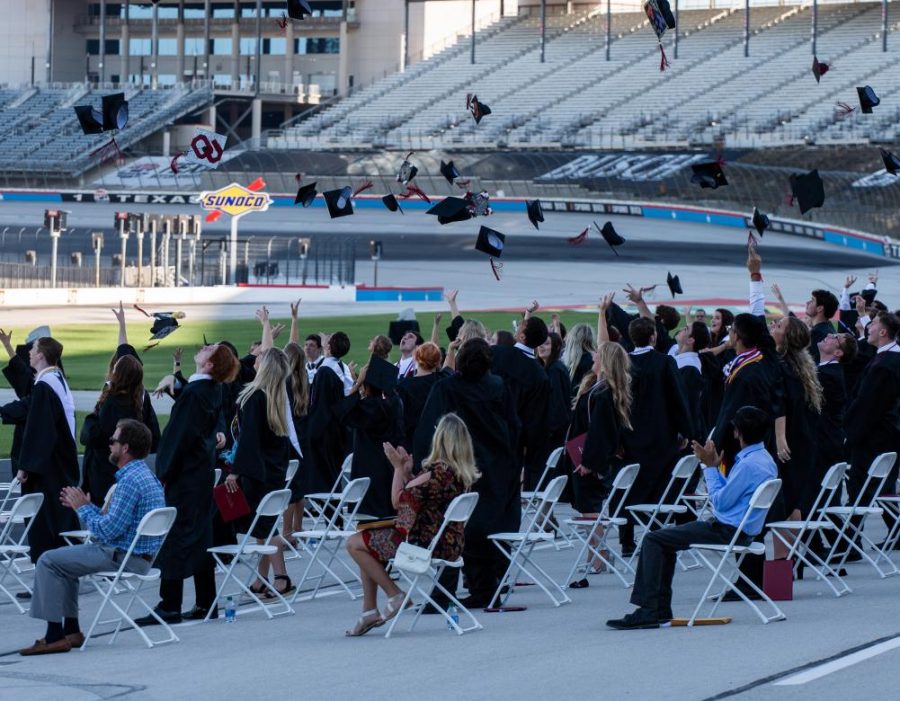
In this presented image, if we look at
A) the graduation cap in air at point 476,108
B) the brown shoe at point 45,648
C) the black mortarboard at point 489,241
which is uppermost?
the graduation cap in air at point 476,108

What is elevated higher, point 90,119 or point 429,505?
point 90,119

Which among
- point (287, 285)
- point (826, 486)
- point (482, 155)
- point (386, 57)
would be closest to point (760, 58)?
point (482, 155)

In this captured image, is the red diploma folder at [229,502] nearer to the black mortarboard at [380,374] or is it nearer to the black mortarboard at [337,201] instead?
the black mortarboard at [380,374]

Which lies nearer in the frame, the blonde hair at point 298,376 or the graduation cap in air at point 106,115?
the blonde hair at point 298,376

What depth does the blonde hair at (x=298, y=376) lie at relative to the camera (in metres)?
11.5

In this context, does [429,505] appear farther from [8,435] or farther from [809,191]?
[8,435]

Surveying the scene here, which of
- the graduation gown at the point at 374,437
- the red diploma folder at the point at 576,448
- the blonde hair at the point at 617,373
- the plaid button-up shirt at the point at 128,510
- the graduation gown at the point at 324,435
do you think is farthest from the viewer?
the graduation gown at the point at 324,435

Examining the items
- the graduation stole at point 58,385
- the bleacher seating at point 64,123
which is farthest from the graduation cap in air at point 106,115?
the bleacher seating at point 64,123

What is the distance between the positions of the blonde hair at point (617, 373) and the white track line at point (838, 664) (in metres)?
3.11

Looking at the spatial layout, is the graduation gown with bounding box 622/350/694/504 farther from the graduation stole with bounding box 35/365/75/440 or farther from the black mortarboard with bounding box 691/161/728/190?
the black mortarboard with bounding box 691/161/728/190

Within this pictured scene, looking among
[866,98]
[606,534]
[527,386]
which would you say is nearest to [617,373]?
[527,386]

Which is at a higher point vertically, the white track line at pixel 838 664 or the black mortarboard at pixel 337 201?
the black mortarboard at pixel 337 201

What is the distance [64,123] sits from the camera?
79.5 meters

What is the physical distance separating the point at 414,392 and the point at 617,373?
1.40 meters
